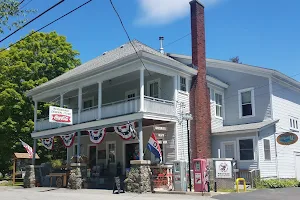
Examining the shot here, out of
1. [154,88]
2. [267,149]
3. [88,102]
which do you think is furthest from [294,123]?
[88,102]

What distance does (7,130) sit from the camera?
32.4m

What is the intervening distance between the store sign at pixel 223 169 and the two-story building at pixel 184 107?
280cm

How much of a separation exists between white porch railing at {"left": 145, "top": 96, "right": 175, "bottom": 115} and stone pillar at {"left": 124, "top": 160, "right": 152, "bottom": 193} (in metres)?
3.03

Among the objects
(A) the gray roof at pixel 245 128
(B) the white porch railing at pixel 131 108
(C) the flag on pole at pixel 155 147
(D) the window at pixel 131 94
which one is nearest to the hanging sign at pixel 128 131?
(B) the white porch railing at pixel 131 108

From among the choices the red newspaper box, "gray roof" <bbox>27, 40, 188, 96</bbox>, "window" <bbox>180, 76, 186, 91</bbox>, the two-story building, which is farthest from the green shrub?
"gray roof" <bbox>27, 40, 188, 96</bbox>

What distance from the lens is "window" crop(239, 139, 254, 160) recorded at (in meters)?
22.1

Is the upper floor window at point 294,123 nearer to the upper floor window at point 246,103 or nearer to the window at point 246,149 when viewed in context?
the upper floor window at point 246,103

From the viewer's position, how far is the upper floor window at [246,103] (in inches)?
983

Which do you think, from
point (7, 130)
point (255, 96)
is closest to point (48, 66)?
point (7, 130)

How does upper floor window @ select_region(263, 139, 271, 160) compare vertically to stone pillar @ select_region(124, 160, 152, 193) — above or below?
above

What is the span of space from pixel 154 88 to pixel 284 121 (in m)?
9.81

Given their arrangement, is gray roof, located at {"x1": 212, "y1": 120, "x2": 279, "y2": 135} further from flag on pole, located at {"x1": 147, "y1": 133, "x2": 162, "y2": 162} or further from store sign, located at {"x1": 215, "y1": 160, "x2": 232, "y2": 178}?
flag on pole, located at {"x1": 147, "y1": 133, "x2": 162, "y2": 162}

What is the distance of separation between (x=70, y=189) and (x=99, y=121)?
4309mm

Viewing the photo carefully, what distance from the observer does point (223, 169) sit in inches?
749
